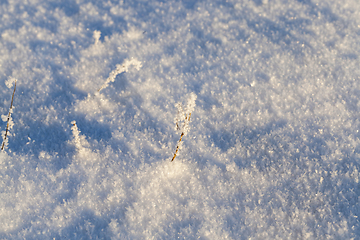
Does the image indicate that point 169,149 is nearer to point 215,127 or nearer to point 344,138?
point 215,127

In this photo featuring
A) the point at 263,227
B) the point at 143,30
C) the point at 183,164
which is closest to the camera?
the point at 263,227

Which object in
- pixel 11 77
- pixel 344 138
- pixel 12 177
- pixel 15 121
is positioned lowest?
pixel 12 177

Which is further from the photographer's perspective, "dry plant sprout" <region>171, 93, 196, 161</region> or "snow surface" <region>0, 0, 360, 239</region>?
"dry plant sprout" <region>171, 93, 196, 161</region>

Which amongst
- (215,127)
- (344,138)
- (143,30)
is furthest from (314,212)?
(143,30)

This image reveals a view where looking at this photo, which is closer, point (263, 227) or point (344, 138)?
point (263, 227)

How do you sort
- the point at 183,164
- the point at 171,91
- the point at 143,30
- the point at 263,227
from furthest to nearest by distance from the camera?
the point at 143,30 → the point at 171,91 → the point at 183,164 → the point at 263,227

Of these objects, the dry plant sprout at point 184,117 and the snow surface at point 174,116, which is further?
the dry plant sprout at point 184,117

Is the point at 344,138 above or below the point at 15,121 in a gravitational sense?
above
